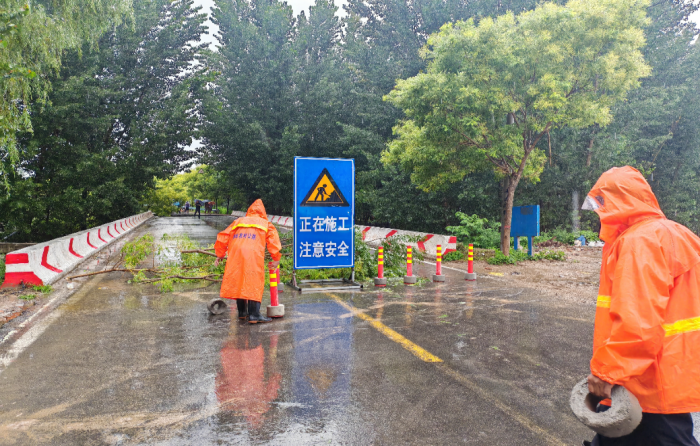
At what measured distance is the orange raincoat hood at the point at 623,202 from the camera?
256 cm

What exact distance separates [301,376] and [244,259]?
2646 mm

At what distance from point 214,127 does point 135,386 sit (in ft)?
139

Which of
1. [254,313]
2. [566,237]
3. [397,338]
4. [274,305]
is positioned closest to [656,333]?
[397,338]

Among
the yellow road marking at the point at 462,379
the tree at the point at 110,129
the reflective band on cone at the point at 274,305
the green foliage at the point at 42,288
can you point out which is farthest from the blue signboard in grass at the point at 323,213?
the tree at the point at 110,129

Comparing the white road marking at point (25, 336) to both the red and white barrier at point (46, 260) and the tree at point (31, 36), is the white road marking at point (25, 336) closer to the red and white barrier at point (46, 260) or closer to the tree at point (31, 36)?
the red and white barrier at point (46, 260)

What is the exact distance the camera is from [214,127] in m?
44.8

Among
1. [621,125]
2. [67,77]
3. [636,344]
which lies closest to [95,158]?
[67,77]

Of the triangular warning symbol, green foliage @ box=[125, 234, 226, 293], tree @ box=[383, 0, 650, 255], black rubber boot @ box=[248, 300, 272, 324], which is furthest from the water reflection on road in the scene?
tree @ box=[383, 0, 650, 255]

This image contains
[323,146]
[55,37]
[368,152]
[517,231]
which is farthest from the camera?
[323,146]

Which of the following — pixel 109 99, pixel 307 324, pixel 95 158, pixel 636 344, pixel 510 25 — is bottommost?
pixel 307 324

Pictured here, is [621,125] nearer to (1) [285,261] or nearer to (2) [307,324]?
(1) [285,261]

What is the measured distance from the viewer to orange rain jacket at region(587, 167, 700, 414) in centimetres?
228

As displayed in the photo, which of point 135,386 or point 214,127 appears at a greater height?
point 214,127

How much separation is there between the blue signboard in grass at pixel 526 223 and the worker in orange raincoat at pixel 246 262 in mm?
10221
